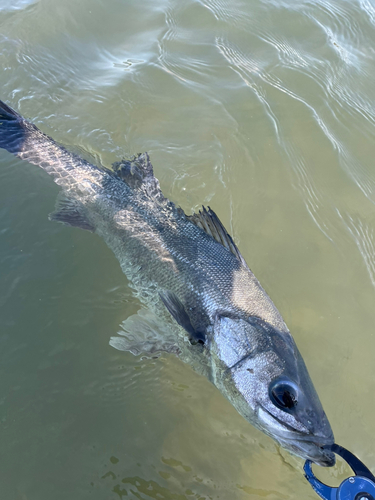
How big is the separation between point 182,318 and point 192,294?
0.82 ft

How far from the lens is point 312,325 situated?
3971 millimetres

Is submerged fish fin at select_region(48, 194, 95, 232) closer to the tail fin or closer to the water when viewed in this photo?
the water

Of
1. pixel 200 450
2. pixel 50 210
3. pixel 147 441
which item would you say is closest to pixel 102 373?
pixel 147 441

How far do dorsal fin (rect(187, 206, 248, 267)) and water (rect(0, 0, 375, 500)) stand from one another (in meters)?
0.91

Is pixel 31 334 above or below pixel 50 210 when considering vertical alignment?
below

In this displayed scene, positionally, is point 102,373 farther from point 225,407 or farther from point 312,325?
point 312,325

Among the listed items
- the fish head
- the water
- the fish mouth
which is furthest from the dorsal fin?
the fish mouth

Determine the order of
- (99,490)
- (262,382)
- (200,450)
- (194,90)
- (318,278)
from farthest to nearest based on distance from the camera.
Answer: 1. (194,90)
2. (318,278)
3. (200,450)
4. (99,490)
5. (262,382)

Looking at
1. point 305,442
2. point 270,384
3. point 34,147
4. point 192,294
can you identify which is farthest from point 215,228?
point 34,147

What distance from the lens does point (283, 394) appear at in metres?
2.62

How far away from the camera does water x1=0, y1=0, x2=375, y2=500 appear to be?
10.6 ft

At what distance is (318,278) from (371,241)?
94cm

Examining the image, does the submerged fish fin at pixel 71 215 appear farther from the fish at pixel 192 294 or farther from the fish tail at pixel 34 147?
the fish tail at pixel 34 147

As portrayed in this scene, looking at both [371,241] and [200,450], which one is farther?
[371,241]
